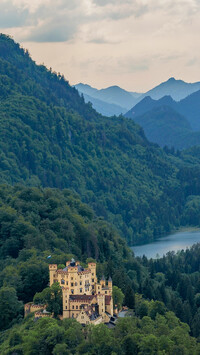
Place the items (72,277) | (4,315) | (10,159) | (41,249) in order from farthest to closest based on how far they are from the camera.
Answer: (10,159)
(41,249)
(4,315)
(72,277)

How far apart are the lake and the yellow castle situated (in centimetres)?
7212

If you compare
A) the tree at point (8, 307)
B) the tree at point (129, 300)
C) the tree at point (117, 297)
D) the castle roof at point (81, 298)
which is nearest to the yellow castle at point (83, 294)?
the castle roof at point (81, 298)

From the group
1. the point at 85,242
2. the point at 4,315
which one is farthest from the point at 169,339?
the point at 85,242

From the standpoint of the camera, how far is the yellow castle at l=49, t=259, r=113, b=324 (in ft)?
230

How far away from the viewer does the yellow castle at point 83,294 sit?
70.2 meters

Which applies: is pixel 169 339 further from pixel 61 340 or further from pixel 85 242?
pixel 85 242

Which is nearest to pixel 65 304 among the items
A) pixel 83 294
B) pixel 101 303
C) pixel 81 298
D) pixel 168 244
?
pixel 81 298

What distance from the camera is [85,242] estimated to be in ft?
365

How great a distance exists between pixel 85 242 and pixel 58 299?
40.4 m

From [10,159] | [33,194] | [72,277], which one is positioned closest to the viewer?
[72,277]

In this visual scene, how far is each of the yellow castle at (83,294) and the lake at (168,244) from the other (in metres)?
72.1

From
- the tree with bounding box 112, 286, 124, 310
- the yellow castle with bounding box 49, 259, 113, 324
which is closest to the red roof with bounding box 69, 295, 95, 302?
the yellow castle with bounding box 49, 259, 113, 324

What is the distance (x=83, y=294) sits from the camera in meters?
72.4

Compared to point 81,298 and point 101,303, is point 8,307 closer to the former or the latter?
point 81,298
